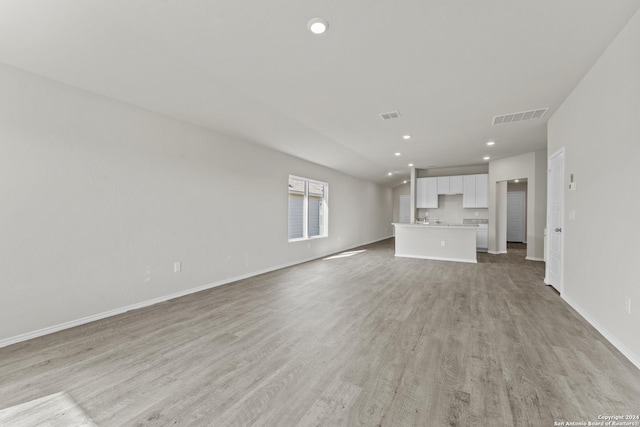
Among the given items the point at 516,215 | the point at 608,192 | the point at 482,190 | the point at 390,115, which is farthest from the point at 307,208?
the point at 516,215

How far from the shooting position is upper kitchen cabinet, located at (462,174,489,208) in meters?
8.11

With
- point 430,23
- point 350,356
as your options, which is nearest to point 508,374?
point 350,356

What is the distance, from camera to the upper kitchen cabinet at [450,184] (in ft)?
27.8

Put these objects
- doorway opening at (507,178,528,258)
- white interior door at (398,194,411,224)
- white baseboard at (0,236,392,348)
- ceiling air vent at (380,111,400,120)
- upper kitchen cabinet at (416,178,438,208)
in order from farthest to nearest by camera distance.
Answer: white interior door at (398,194,411,224)
doorway opening at (507,178,528,258)
upper kitchen cabinet at (416,178,438,208)
ceiling air vent at (380,111,400,120)
white baseboard at (0,236,392,348)

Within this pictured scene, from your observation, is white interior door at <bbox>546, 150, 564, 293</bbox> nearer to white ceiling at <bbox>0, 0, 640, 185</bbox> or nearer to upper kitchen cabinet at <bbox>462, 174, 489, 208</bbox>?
white ceiling at <bbox>0, 0, 640, 185</bbox>

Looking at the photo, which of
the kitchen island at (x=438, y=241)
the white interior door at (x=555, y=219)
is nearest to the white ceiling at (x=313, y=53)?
the white interior door at (x=555, y=219)

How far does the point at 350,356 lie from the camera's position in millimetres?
2281

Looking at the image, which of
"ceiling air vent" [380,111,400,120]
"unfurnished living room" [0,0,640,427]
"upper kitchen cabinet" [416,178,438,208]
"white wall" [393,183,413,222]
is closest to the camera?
"unfurnished living room" [0,0,640,427]

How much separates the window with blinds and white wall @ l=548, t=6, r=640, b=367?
4980 millimetres

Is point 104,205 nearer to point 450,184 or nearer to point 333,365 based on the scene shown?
point 333,365

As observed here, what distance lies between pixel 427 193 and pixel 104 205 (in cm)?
835

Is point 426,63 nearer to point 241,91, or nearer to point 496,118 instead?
point 241,91

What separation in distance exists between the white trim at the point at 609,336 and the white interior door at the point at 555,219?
0.78 m

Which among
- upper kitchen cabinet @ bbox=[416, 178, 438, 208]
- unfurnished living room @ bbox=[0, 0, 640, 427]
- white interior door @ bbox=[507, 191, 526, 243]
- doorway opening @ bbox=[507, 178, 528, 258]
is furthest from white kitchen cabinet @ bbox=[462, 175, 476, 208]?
unfurnished living room @ bbox=[0, 0, 640, 427]
